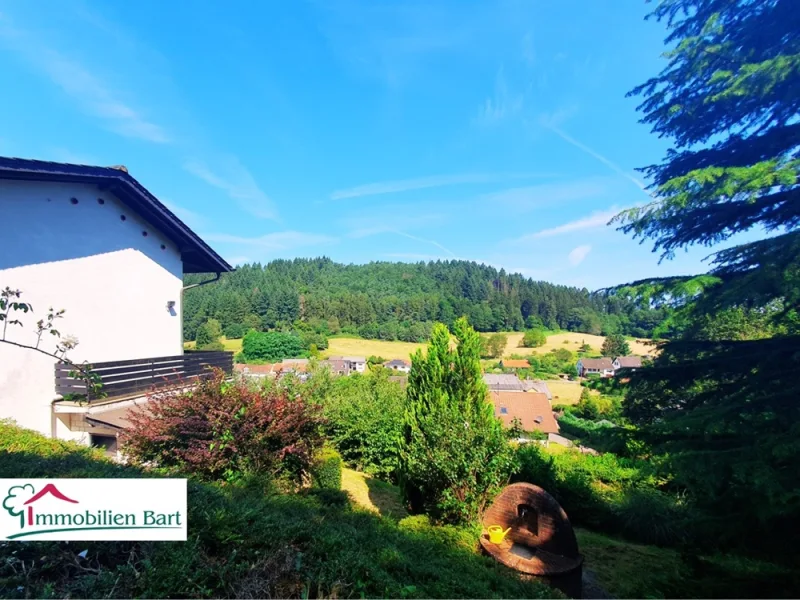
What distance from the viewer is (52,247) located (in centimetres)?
751

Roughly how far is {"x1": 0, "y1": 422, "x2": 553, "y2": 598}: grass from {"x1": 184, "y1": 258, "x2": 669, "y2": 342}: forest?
70556 mm

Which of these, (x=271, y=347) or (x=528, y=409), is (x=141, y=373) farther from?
(x=271, y=347)

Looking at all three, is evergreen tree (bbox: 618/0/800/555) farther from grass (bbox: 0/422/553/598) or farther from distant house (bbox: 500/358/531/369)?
distant house (bbox: 500/358/531/369)

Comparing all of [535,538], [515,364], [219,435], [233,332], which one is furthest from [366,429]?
[233,332]

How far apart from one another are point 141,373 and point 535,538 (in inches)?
356

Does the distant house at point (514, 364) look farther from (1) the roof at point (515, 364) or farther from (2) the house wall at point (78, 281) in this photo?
(2) the house wall at point (78, 281)

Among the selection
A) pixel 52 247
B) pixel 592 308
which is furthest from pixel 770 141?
pixel 592 308

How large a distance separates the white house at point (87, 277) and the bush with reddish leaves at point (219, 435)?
163 centimetres

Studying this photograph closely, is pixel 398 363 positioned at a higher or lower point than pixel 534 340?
lower

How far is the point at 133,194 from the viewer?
30.2 ft

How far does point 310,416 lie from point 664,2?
10440mm

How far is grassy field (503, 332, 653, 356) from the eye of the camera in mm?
83750

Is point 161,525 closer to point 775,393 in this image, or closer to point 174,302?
point 775,393

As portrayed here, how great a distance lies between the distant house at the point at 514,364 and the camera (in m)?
72.4
